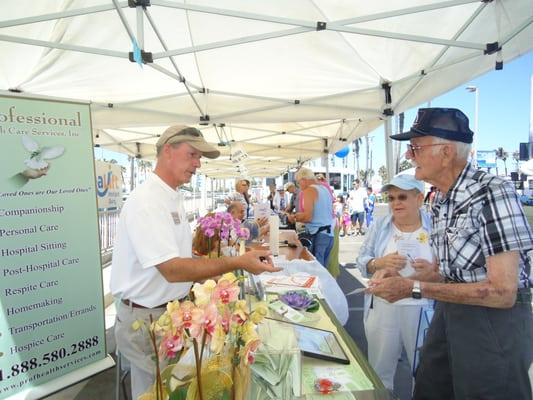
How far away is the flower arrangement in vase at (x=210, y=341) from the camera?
71cm

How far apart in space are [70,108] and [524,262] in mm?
2588

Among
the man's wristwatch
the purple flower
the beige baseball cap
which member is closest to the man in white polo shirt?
the beige baseball cap

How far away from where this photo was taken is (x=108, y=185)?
5.16m

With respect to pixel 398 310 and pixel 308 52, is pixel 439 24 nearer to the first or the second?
pixel 308 52

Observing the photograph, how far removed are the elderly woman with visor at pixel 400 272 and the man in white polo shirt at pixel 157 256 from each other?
0.93 meters

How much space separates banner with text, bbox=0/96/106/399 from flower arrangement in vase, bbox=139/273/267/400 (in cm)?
166

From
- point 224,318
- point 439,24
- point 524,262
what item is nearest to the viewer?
point 224,318

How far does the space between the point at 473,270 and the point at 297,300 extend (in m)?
0.93

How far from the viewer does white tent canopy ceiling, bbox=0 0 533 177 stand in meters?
2.73

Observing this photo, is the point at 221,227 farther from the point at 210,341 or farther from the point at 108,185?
the point at 108,185

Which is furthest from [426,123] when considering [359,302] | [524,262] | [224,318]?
[359,302]

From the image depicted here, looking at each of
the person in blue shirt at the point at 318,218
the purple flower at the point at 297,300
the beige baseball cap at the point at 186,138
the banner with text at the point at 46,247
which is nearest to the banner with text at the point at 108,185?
the banner with text at the point at 46,247

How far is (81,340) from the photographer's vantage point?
91.4 inches

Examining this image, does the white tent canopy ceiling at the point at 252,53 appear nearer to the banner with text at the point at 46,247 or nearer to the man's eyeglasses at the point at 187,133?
the banner with text at the point at 46,247
